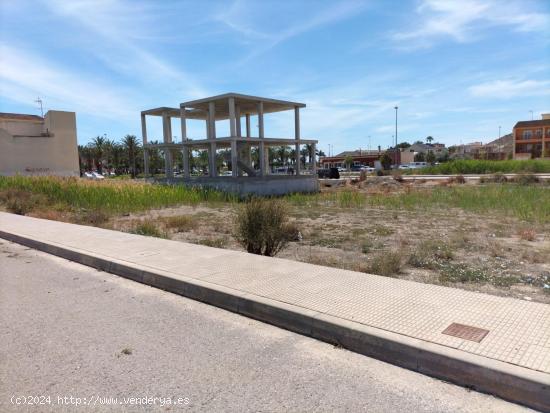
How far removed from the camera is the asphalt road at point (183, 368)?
11.7 feet

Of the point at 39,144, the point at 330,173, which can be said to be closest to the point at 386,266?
the point at 330,173

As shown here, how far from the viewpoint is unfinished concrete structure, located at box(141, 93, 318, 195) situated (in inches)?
1268

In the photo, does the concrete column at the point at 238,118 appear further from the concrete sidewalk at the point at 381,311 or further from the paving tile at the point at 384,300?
the concrete sidewalk at the point at 381,311

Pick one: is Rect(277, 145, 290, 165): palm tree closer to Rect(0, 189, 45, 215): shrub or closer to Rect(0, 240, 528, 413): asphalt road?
Rect(0, 189, 45, 215): shrub

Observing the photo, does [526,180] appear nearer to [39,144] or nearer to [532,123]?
[39,144]

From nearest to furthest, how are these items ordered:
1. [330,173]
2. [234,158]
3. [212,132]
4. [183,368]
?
[183,368], [234,158], [212,132], [330,173]

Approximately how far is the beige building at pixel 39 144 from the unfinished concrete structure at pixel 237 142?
Result: 23401 millimetres

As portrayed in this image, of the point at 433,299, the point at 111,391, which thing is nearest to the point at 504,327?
the point at 433,299

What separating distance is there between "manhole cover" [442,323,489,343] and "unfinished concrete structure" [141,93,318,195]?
87.4 feet

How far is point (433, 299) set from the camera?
552 cm

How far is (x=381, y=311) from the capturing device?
509 cm

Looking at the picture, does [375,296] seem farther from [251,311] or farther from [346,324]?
[251,311]

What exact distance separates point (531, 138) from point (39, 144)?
3688 inches

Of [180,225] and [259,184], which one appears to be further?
[259,184]
